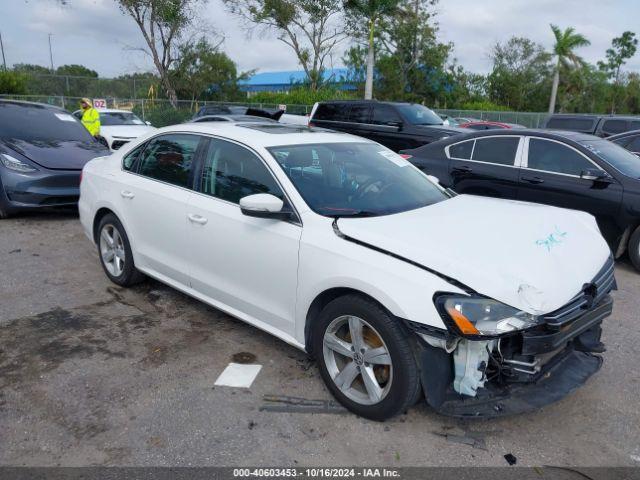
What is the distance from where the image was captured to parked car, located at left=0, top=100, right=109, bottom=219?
7.38m

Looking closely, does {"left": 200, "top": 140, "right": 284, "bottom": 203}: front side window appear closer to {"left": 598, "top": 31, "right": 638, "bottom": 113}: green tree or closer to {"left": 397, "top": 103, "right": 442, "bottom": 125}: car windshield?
{"left": 397, "top": 103, "right": 442, "bottom": 125}: car windshield

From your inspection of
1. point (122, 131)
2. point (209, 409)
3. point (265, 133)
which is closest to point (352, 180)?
point (265, 133)

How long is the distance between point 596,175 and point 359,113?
7.19 meters

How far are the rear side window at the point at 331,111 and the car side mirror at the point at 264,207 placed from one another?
32.3ft

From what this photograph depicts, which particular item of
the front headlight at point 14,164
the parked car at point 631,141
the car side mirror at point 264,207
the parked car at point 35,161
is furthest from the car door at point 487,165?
the front headlight at point 14,164

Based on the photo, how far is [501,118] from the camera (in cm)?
3114

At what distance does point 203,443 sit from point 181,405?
1.40 ft

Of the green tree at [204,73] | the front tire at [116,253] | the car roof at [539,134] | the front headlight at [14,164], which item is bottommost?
the front tire at [116,253]

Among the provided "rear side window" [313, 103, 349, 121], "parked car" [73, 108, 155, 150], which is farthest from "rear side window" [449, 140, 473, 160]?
"parked car" [73, 108, 155, 150]

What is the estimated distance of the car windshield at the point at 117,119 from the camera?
15467 mm

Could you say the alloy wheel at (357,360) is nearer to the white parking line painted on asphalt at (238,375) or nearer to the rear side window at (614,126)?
the white parking line painted on asphalt at (238,375)

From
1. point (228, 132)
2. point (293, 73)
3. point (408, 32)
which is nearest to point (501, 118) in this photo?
point (408, 32)

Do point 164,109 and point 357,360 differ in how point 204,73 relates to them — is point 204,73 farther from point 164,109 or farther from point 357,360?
point 357,360

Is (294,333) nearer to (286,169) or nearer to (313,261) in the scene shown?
(313,261)
